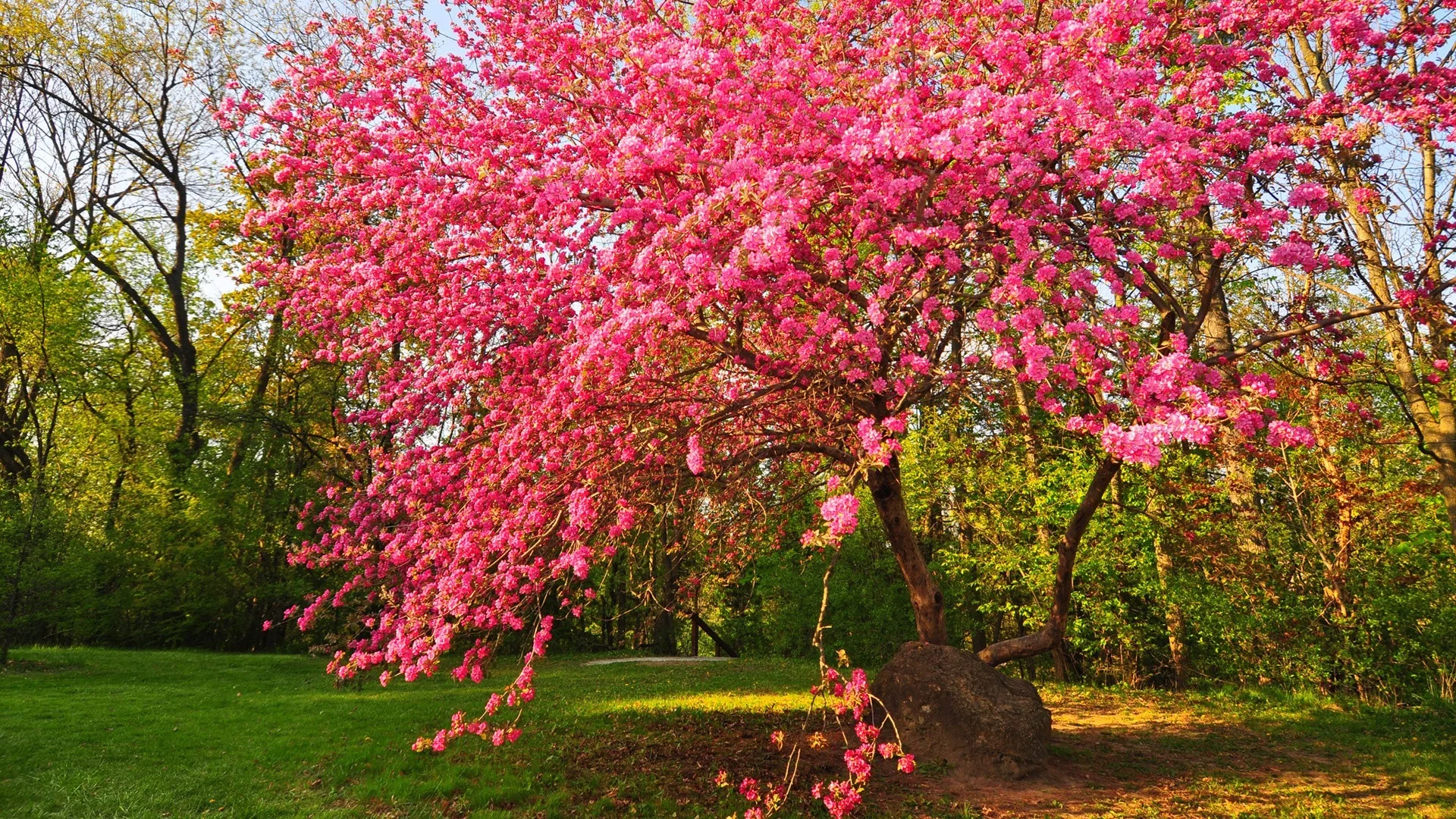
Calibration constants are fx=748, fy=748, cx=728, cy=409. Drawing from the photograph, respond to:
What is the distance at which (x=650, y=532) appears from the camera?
22.1ft

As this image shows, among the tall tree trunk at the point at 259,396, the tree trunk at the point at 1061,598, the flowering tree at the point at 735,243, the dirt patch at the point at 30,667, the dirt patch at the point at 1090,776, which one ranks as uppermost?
the tall tree trunk at the point at 259,396

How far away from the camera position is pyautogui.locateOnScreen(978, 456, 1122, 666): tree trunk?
7.73 m

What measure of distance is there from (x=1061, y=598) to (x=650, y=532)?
15.5 ft

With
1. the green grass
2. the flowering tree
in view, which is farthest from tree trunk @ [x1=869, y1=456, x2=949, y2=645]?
the green grass

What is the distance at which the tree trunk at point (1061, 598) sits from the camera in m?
7.73

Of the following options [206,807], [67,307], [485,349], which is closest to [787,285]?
[485,349]

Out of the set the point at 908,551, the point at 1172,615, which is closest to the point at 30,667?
the point at 908,551

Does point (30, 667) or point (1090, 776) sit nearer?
point (1090, 776)

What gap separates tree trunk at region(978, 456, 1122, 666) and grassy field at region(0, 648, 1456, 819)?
105 centimetres

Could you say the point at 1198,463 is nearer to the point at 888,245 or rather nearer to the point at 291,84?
the point at 888,245

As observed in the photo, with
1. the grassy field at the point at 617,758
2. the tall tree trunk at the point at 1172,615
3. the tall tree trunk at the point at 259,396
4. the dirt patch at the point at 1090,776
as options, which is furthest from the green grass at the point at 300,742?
the tall tree trunk at the point at 259,396

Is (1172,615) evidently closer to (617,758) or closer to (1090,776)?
(1090,776)

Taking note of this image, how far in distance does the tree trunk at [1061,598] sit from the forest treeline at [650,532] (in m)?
0.66

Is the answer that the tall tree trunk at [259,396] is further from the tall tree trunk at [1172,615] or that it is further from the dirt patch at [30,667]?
the tall tree trunk at [1172,615]
